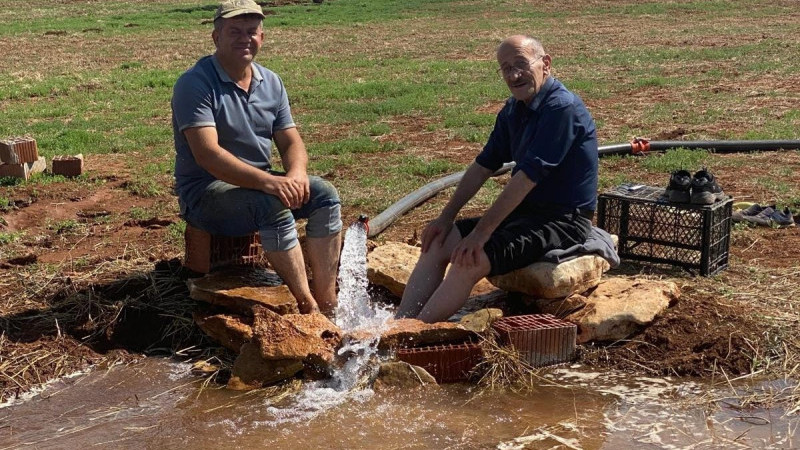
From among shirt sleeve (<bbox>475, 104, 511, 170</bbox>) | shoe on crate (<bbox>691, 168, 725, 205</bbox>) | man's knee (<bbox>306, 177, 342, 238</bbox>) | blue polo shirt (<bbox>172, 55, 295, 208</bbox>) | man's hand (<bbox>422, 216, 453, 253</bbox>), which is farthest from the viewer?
shoe on crate (<bbox>691, 168, 725, 205</bbox>)

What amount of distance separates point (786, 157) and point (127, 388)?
6642mm

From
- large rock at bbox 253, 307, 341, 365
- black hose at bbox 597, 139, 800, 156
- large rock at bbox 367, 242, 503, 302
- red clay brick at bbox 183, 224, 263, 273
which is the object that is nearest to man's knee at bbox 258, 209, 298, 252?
large rock at bbox 253, 307, 341, 365

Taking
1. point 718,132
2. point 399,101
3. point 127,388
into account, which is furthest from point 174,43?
point 127,388

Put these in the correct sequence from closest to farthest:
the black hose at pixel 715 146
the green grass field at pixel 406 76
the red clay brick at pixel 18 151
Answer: the red clay brick at pixel 18 151, the black hose at pixel 715 146, the green grass field at pixel 406 76

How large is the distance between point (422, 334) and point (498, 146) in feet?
4.08

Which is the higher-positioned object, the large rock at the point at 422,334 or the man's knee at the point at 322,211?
the man's knee at the point at 322,211

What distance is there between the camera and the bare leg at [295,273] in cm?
524

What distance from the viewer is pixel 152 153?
33.1 feet

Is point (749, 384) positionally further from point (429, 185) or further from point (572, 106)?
point (429, 185)

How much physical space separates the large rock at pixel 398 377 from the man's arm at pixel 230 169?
0.99 metres

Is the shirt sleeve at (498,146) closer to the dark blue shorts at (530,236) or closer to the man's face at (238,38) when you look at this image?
the dark blue shorts at (530,236)

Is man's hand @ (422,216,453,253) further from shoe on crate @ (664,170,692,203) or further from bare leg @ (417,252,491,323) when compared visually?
shoe on crate @ (664,170,692,203)

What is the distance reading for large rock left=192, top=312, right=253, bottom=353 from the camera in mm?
5129

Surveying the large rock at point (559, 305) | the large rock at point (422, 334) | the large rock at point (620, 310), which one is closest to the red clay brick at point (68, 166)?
the large rock at point (422, 334)
